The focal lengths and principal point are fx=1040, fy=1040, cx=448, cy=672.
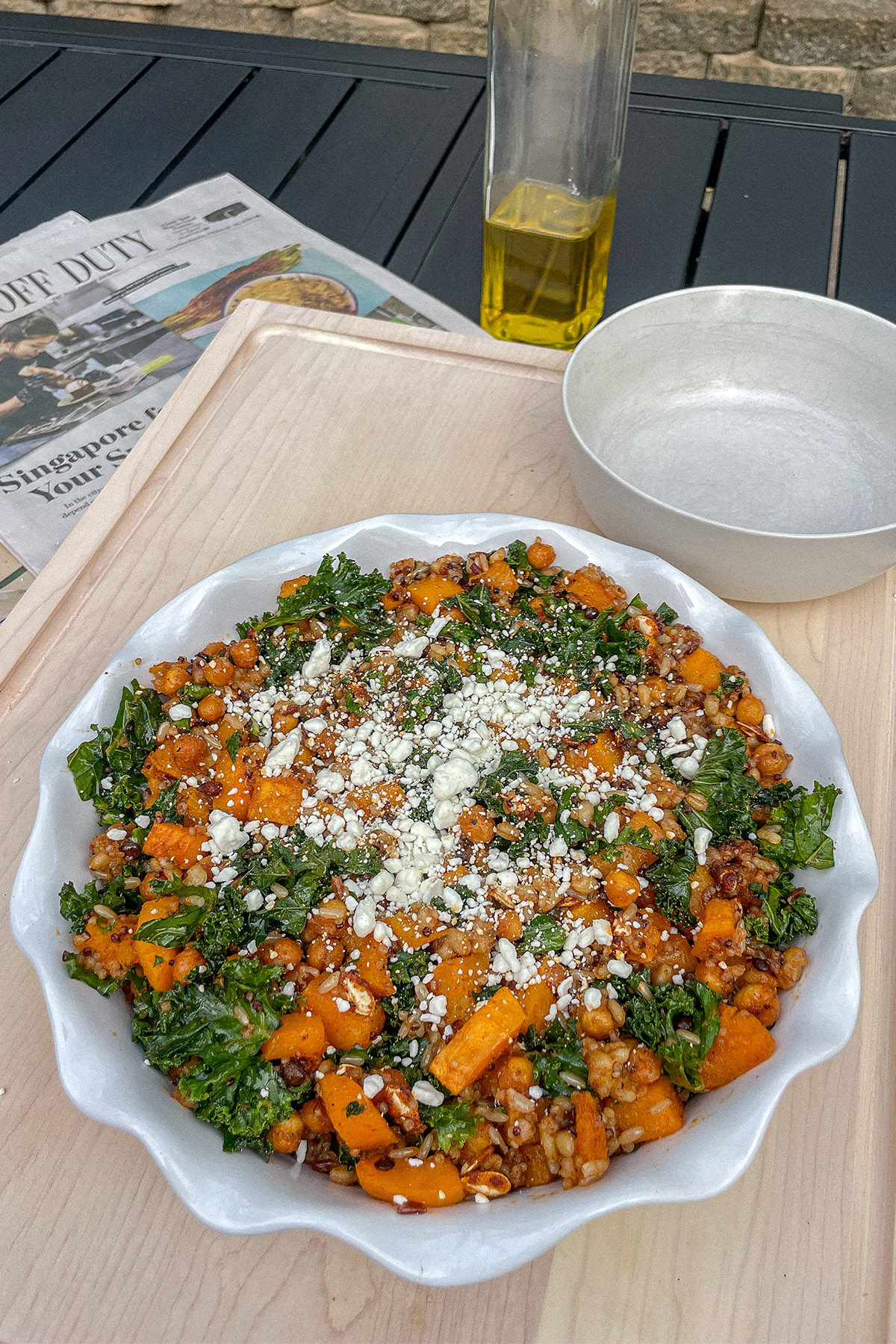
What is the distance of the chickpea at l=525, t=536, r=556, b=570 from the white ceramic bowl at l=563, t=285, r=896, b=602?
135 millimetres

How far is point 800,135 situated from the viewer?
9.73 feet

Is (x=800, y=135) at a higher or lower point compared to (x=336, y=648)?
higher

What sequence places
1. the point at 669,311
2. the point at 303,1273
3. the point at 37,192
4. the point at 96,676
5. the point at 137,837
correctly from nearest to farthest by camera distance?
1. the point at 303,1273
2. the point at 137,837
3. the point at 96,676
4. the point at 669,311
5. the point at 37,192

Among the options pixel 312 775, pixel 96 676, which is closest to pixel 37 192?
pixel 96 676

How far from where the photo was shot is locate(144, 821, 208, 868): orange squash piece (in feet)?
4.33

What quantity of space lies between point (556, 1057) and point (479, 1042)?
9 cm

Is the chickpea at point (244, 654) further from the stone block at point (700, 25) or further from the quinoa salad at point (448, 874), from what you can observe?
the stone block at point (700, 25)

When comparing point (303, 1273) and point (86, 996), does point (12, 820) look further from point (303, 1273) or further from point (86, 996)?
point (303, 1273)

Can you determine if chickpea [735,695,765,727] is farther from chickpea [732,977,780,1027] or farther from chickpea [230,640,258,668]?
chickpea [230,640,258,668]

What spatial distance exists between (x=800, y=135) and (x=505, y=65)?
1.44 meters

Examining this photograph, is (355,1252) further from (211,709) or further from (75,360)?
(75,360)

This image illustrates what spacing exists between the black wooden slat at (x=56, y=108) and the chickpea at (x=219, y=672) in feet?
6.65

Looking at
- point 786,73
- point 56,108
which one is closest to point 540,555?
point 56,108

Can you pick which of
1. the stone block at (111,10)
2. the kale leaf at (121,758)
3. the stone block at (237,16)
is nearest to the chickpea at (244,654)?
the kale leaf at (121,758)
